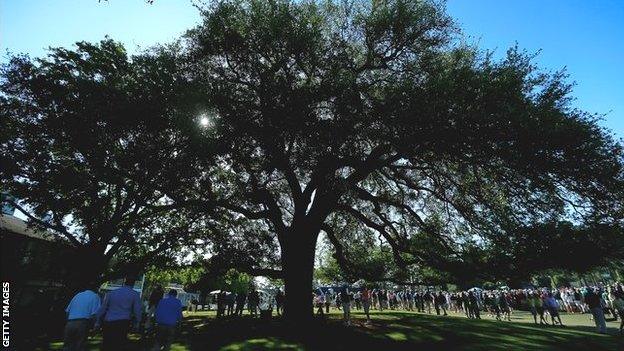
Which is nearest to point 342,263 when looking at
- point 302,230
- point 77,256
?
point 302,230

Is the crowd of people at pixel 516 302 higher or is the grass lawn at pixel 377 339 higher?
the crowd of people at pixel 516 302

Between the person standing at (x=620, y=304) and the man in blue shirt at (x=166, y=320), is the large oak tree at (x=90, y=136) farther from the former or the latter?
the person standing at (x=620, y=304)

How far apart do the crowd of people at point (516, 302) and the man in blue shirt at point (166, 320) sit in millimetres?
12016

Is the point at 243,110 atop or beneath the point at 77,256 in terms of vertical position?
atop

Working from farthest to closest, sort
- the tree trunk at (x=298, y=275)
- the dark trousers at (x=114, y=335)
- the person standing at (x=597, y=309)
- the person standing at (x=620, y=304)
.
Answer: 1. the person standing at (x=620, y=304)
2. the person standing at (x=597, y=309)
3. the tree trunk at (x=298, y=275)
4. the dark trousers at (x=114, y=335)

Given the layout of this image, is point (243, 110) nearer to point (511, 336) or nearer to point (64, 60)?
point (64, 60)

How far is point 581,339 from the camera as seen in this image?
14.5 m

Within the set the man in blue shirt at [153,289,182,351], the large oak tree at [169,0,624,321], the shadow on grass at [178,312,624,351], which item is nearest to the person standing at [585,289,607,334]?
the shadow on grass at [178,312,624,351]

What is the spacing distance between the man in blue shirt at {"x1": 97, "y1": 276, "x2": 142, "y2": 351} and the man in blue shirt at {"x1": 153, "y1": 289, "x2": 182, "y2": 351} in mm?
1157

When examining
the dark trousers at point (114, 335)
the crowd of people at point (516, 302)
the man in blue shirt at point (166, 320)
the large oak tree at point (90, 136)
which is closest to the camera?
the dark trousers at point (114, 335)

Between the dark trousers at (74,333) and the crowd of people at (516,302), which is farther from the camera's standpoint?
the crowd of people at (516,302)

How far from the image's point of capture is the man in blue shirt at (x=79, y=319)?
821 cm

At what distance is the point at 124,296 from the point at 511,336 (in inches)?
615

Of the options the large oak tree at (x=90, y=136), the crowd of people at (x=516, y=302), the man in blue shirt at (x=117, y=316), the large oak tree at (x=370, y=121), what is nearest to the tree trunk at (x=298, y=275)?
the large oak tree at (x=370, y=121)
